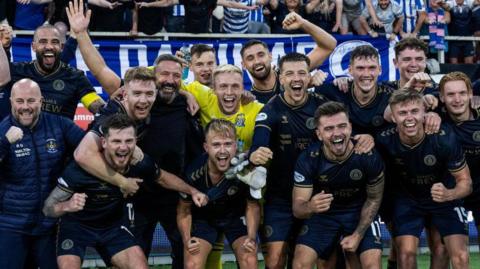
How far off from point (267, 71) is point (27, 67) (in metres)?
2.59

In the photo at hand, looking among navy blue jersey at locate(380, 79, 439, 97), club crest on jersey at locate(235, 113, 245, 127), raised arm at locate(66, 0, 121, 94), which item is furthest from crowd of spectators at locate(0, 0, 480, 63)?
navy blue jersey at locate(380, 79, 439, 97)

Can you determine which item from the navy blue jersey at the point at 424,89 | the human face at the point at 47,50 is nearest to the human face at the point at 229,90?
the navy blue jersey at the point at 424,89

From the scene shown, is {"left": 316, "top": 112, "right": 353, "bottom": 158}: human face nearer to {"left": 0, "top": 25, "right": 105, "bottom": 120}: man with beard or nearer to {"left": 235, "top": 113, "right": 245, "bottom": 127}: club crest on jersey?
{"left": 235, "top": 113, "right": 245, "bottom": 127}: club crest on jersey

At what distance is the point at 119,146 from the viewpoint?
27.2 feet

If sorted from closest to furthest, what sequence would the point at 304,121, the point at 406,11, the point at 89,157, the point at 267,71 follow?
1. the point at 89,157
2. the point at 304,121
3. the point at 267,71
4. the point at 406,11

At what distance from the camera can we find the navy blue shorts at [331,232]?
8711 mm

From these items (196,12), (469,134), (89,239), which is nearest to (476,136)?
(469,134)

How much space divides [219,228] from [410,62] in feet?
8.61

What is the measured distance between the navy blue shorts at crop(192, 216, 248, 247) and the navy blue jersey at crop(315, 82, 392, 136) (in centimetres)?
151

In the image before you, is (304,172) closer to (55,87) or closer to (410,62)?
(410,62)

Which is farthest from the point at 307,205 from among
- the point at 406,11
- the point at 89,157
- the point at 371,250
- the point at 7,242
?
the point at 406,11

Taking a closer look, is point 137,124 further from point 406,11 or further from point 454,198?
point 406,11

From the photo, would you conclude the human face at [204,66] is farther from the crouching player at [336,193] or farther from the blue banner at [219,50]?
the blue banner at [219,50]

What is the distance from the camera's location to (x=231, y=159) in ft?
28.2
